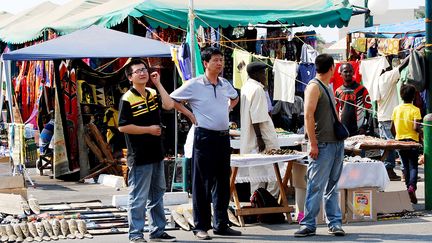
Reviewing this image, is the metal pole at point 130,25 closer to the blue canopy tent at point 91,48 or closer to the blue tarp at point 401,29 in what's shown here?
Answer: the blue canopy tent at point 91,48

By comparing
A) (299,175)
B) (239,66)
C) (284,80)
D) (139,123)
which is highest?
(239,66)

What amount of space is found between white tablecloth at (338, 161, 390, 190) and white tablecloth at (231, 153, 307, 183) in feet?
1.78

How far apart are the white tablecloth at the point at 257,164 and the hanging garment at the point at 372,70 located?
580cm

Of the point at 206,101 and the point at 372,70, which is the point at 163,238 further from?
the point at 372,70

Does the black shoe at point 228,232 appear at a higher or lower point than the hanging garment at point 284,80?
lower

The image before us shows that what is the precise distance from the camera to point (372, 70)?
650 inches

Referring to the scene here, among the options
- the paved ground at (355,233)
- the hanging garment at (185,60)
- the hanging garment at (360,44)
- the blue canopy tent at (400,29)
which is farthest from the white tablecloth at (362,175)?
the hanging garment at (360,44)

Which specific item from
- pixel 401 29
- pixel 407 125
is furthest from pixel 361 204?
pixel 401 29

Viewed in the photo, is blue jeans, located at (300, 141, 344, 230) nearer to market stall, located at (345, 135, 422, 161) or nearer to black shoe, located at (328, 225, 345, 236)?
black shoe, located at (328, 225, 345, 236)

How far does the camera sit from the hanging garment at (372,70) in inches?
645

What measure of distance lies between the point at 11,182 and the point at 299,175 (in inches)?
152

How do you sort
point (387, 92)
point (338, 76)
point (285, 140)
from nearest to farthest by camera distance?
point (285, 140), point (387, 92), point (338, 76)

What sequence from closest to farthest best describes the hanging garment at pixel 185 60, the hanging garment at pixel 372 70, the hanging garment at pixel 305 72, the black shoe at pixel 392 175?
1. the hanging garment at pixel 185 60
2. the black shoe at pixel 392 175
3. the hanging garment at pixel 305 72
4. the hanging garment at pixel 372 70

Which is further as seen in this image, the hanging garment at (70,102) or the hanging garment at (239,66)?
the hanging garment at (70,102)
